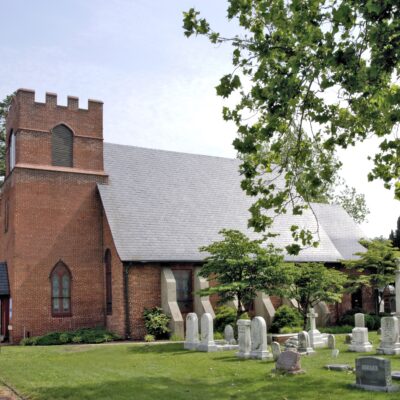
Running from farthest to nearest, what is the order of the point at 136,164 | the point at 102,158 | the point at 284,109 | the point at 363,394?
the point at 136,164, the point at 102,158, the point at 363,394, the point at 284,109

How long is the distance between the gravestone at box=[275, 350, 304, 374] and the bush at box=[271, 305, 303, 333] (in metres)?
12.6

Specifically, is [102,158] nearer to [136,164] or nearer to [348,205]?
[136,164]

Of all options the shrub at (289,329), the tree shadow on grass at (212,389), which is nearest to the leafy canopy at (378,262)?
the shrub at (289,329)

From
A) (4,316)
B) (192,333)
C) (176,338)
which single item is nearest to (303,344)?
(192,333)

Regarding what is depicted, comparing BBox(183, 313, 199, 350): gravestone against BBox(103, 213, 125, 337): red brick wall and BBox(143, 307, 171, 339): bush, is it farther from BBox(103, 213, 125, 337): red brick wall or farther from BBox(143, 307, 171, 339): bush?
BBox(103, 213, 125, 337): red brick wall

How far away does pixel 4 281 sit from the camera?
28.3 metres

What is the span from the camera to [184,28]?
12.2m

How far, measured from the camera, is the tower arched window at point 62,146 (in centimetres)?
2912

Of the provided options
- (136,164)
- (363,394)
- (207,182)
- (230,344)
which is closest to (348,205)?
(207,182)

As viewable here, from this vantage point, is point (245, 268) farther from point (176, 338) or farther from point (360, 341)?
point (176, 338)

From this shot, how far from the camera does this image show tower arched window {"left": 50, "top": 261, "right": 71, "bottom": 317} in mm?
27812

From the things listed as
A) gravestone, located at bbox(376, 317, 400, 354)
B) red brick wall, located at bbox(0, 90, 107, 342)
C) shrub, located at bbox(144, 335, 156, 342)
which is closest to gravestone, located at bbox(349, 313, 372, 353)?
gravestone, located at bbox(376, 317, 400, 354)

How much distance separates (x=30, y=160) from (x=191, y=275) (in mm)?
9846

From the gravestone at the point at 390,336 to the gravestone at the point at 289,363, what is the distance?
4.70m
